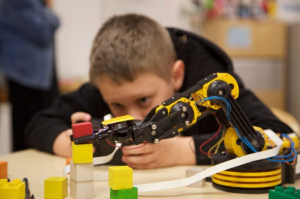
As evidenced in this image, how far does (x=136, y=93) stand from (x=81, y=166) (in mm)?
390

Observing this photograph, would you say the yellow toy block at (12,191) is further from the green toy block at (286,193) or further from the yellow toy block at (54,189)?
the green toy block at (286,193)


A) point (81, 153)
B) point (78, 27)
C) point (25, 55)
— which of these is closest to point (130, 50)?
point (81, 153)

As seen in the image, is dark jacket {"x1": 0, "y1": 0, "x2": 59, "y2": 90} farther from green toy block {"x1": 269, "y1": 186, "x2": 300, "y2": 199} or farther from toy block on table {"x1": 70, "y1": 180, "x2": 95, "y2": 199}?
green toy block {"x1": 269, "y1": 186, "x2": 300, "y2": 199}

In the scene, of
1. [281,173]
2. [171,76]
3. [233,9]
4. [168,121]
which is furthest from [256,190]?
[233,9]

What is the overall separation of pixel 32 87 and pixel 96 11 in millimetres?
1107

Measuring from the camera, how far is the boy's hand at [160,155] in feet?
2.62

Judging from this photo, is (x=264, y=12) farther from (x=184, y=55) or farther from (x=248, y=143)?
(x=248, y=143)

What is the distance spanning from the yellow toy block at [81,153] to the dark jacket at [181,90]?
44cm

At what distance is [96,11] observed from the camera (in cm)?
271

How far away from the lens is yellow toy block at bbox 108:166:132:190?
20.8 inches

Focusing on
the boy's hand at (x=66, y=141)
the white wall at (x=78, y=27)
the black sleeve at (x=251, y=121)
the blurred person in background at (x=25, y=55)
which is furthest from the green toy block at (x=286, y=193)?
the white wall at (x=78, y=27)

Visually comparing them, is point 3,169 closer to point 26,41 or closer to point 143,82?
point 143,82

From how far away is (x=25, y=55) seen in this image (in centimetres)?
173

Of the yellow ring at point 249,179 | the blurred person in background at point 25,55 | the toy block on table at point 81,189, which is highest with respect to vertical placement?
the blurred person in background at point 25,55
